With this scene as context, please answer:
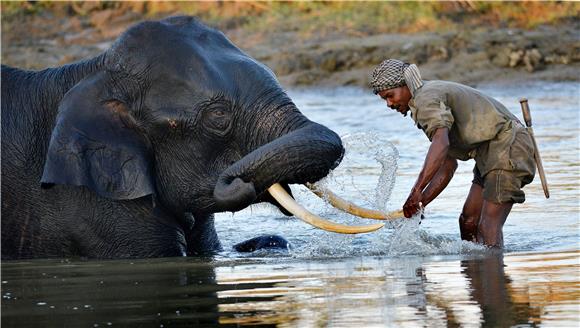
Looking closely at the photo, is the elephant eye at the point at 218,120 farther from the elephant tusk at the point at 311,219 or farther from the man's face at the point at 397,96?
the man's face at the point at 397,96

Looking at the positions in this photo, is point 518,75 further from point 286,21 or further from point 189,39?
point 189,39

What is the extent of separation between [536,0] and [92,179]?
54.2 feet

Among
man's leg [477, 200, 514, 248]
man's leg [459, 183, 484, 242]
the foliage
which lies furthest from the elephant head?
the foliage

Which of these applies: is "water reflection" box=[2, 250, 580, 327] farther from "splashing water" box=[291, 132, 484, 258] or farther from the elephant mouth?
"splashing water" box=[291, 132, 484, 258]

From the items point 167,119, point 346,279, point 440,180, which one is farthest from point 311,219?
point 440,180

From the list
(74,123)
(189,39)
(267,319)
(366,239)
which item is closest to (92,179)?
(74,123)

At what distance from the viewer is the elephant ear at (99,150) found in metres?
9.94

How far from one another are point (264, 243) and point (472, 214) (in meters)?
1.45

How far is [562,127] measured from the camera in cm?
1773

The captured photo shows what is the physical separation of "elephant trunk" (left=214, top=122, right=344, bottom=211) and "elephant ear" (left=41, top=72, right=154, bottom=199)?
77 cm

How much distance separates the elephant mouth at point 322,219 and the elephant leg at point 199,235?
1.29 meters

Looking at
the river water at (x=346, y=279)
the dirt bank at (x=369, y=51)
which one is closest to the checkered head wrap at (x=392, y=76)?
the river water at (x=346, y=279)

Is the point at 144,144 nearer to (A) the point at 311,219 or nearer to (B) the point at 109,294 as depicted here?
(A) the point at 311,219

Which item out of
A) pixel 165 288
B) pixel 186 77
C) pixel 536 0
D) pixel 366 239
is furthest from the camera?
pixel 536 0
